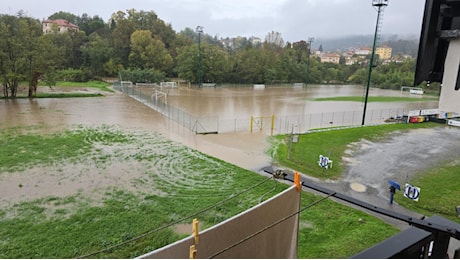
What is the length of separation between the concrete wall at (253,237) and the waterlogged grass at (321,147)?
9137mm

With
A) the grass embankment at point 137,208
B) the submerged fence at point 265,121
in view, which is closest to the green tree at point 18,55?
the submerged fence at point 265,121

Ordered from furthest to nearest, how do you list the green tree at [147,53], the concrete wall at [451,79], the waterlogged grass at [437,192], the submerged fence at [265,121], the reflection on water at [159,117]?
the green tree at [147,53] → the submerged fence at [265,121] → the reflection on water at [159,117] → the waterlogged grass at [437,192] → the concrete wall at [451,79]

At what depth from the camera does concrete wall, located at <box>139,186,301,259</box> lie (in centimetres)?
286

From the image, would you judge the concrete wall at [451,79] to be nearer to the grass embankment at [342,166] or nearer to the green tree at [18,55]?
the grass embankment at [342,166]

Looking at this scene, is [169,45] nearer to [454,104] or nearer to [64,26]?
[64,26]

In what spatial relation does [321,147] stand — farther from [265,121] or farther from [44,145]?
[44,145]

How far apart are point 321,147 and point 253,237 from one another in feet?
47.6

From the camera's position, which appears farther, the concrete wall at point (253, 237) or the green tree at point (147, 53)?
the green tree at point (147, 53)

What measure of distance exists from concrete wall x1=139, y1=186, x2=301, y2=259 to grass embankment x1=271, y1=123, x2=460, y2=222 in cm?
799

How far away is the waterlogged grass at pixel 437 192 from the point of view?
Result: 9.84 metres

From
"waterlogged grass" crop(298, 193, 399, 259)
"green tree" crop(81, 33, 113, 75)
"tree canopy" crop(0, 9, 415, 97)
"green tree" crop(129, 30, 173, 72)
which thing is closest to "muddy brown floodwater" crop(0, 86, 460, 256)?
"waterlogged grass" crop(298, 193, 399, 259)

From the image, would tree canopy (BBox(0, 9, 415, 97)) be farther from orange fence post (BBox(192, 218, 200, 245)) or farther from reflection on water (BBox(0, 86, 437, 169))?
orange fence post (BBox(192, 218, 200, 245))

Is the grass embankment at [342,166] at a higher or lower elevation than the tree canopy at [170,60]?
lower

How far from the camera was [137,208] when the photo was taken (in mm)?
9070
